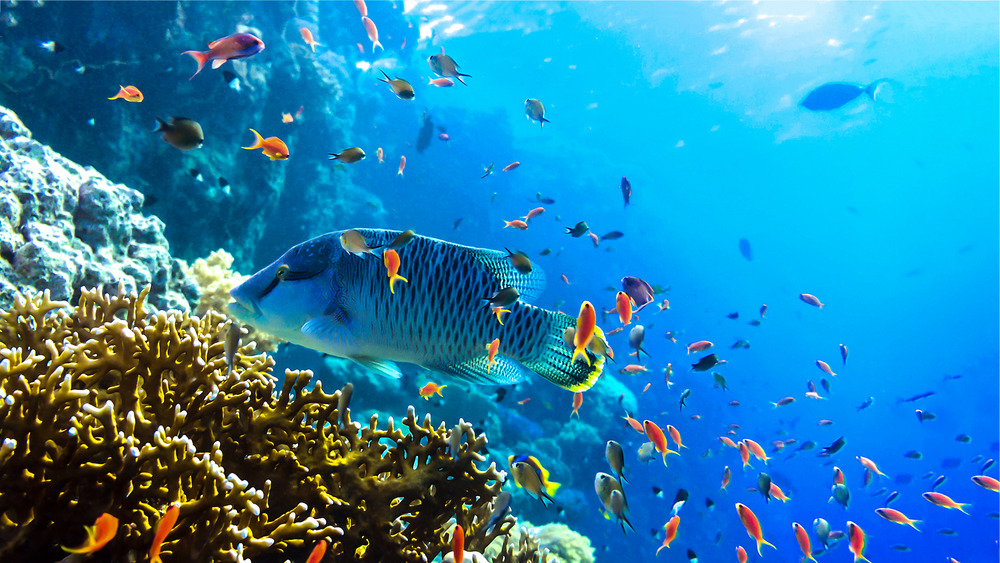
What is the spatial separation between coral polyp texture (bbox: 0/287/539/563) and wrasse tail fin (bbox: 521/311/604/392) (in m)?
0.54

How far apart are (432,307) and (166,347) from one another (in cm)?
123

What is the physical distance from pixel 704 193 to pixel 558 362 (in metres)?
57.8

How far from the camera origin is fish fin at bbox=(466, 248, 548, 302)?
193cm

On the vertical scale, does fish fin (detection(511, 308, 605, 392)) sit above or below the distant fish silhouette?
below

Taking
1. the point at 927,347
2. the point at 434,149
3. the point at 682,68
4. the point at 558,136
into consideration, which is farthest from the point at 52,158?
the point at 927,347

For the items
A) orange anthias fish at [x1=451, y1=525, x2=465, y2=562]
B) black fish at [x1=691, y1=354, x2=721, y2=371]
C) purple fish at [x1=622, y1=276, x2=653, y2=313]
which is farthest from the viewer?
black fish at [x1=691, y1=354, x2=721, y2=371]

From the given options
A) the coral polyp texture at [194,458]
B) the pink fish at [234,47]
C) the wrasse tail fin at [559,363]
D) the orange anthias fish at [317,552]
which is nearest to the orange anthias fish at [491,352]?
the wrasse tail fin at [559,363]

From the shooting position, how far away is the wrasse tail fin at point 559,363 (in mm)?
1861

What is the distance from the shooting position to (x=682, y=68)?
29734 millimetres

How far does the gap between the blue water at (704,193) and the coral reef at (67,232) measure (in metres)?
4.65

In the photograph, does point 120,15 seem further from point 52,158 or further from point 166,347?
point 166,347

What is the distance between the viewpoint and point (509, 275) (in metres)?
1.99

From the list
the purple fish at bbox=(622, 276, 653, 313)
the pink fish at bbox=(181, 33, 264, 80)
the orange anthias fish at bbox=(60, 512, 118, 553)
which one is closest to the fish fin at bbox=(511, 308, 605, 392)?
the orange anthias fish at bbox=(60, 512, 118, 553)

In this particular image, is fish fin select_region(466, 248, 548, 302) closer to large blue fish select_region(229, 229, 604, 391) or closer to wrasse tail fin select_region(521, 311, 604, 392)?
large blue fish select_region(229, 229, 604, 391)
